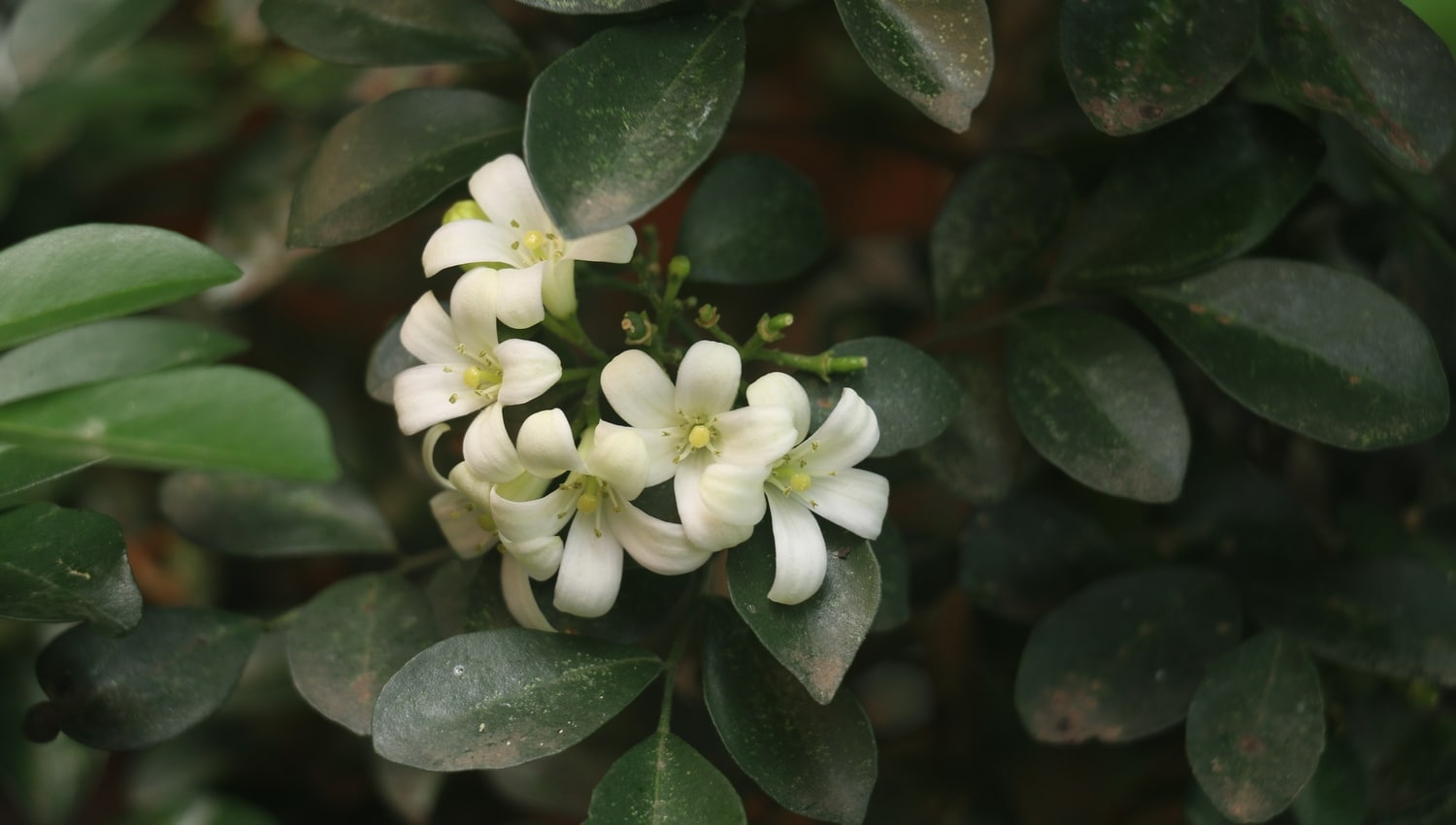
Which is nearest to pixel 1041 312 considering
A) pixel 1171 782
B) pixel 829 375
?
pixel 829 375

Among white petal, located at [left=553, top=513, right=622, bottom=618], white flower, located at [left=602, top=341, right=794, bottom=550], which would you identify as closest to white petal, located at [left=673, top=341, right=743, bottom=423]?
white flower, located at [left=602, top=341, right=794, bottom=550]

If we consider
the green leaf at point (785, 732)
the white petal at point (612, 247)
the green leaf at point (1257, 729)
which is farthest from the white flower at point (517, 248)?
the green leaf at point (1257, 729)

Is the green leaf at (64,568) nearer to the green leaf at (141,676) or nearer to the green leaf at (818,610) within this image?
the green leaf at (141,676)

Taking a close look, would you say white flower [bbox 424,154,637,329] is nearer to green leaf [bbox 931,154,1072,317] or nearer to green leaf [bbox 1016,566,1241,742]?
green leaf [bbox 931,154,1072,317]

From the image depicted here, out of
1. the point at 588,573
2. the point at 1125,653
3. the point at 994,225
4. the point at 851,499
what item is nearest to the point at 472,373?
the point at 588,573

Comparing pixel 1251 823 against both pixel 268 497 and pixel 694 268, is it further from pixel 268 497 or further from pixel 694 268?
pixel 268 497
